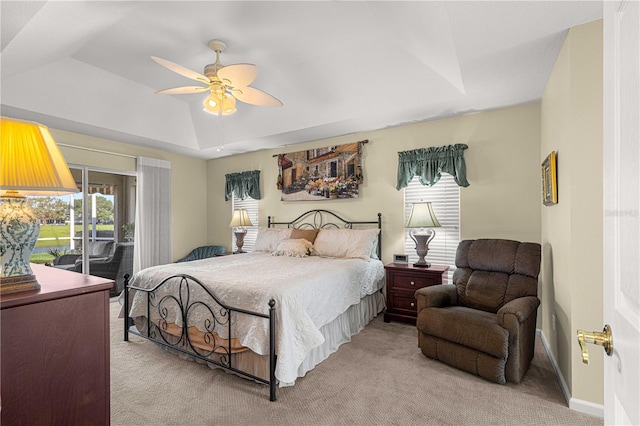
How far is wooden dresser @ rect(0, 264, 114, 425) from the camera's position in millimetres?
1143

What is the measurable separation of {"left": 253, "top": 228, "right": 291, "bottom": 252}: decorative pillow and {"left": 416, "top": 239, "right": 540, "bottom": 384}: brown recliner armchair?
7.94 ft

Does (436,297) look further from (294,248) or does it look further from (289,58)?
(289,58)

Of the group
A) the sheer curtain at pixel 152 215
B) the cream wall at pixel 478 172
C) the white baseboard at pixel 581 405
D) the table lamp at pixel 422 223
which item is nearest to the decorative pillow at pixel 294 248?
the cream wall at pixel 478 172

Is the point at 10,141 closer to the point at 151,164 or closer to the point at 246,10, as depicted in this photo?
the point at 246,10

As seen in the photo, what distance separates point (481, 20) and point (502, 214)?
228 cm

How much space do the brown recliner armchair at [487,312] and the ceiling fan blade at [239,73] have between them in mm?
2449

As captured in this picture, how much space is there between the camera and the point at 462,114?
3861mm

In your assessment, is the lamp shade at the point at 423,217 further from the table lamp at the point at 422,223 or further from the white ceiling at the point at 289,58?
the white ceiling at the point at 289,58

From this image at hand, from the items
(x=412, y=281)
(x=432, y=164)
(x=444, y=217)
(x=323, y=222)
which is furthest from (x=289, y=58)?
(x=412, y=281)

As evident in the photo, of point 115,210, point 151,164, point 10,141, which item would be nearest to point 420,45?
point 10,141

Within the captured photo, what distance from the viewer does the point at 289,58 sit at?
355cm

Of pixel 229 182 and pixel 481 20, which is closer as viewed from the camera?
pixel 481 20

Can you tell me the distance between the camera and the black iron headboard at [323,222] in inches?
178
